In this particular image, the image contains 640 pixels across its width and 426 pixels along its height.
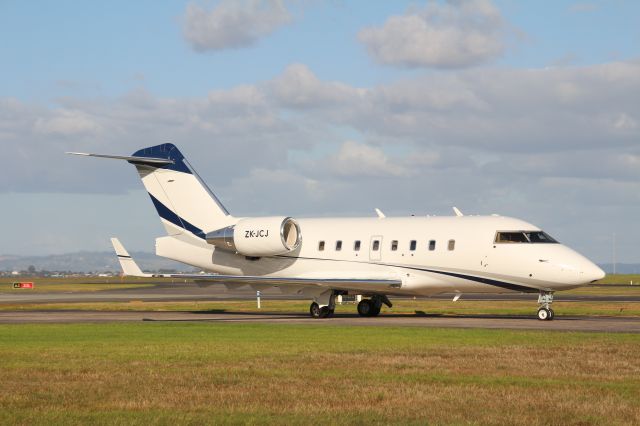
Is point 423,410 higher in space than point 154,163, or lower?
lower

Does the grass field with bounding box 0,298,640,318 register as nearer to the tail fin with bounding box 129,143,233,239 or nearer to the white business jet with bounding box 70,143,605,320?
the white business jet with bounding box 70,143,605,320

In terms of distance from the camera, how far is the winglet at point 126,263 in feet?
128

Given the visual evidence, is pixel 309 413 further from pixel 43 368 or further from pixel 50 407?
pixel 43 368

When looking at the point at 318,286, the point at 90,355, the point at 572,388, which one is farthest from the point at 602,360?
the point at 318,286

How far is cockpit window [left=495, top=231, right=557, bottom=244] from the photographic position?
3481 cm

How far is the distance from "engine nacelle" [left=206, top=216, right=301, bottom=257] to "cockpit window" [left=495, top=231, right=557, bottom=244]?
9.32m

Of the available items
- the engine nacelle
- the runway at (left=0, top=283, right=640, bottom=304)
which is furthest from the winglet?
the runway at (left=0, top=283, right=640, bottom=304)

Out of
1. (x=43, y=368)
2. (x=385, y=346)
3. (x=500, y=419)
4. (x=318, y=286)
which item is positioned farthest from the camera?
(x=318, y=286)

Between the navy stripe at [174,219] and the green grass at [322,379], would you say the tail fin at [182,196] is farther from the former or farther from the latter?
the green grass at [322,379]

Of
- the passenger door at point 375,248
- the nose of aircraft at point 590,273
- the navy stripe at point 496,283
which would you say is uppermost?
the passenger door at point 375,248

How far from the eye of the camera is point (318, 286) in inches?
1502

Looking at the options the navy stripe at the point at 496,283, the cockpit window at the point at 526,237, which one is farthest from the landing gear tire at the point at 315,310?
the cockpit window at the point at 526,237

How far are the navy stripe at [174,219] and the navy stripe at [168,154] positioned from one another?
1.72 meters

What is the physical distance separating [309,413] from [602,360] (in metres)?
8.49
